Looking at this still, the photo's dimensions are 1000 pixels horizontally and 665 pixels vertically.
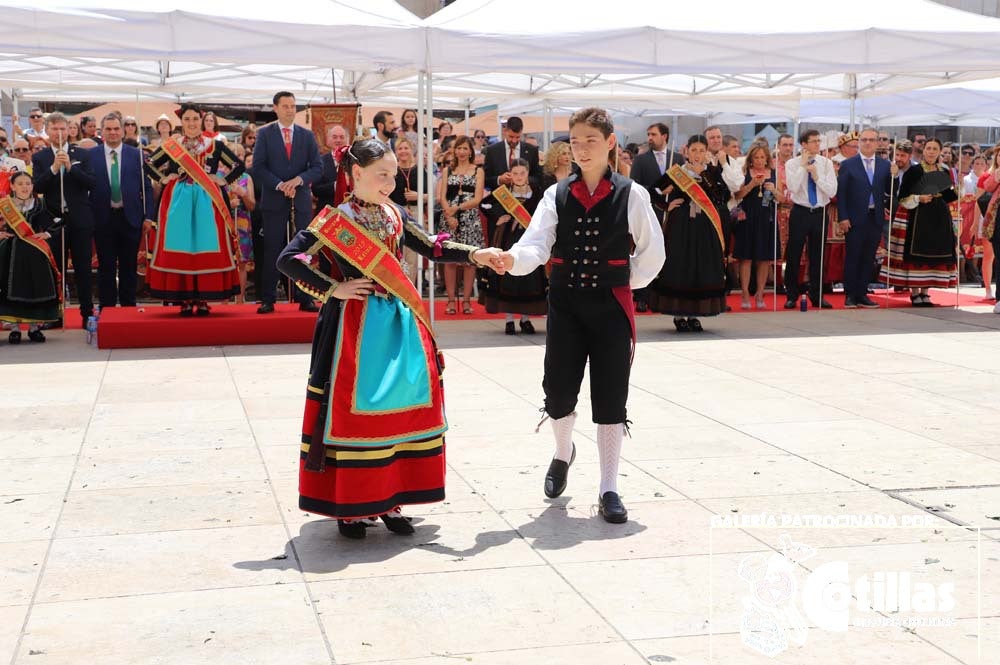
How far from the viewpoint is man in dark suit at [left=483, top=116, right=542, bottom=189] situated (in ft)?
36.3

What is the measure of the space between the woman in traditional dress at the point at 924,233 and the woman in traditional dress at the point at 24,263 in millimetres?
8044

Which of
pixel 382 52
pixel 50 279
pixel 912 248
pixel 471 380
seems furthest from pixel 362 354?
pixel 912 248

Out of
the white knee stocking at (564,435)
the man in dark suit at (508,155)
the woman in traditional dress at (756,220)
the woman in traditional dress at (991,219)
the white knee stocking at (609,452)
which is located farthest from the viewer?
the woman in traditional dress at (991,219)

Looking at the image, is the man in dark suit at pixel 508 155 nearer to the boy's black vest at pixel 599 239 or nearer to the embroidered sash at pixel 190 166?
the embroidered sash at pixel 190 166

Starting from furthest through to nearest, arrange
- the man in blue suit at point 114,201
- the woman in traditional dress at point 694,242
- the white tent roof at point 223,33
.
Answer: the man in blue suit at point 114,201, the woman in traditional dress at point 694,242, the white tent roof at point 223,33

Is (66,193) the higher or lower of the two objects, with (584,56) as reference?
lower

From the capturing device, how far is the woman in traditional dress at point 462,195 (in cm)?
1124

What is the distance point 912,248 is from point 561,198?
28.3 feet

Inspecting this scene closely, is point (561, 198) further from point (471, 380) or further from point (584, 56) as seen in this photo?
point (584, 56)

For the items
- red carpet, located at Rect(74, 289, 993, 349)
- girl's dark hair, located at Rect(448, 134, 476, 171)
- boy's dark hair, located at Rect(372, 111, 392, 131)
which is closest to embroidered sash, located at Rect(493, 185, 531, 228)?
girl's dark hair, located at Rect(448, 134, 476, 171)

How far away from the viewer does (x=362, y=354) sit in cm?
444

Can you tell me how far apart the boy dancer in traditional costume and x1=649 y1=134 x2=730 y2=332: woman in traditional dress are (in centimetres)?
543

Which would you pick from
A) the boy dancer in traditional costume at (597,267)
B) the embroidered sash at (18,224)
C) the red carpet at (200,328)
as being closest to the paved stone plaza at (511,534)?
the boy dancer in traditional costume at (597,267)

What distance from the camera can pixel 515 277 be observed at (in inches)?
405
